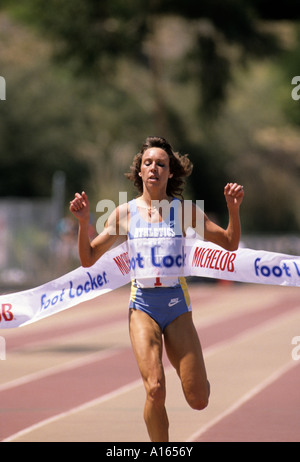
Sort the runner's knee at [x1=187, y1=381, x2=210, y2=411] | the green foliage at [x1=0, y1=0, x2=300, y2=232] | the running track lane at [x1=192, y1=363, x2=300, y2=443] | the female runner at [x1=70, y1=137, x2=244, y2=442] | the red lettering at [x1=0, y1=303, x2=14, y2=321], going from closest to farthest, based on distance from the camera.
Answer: the female runner at [x1=70, y1=137, x2=244, y2=442] < the runner's knee at [x1=187, y1=381, x2=210, y2=411] < the red lettering at [x1=0, y1=303, x2=14, y2=321] < the running track lane at [x1=192, y1=363, x2=300, y2=443] < the green foliage at [x1=0, y1=0, x2=300, y2=232]

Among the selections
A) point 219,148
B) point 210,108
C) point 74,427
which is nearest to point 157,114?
point 210,108

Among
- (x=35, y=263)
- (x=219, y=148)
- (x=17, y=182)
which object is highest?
(x=219, y=148)

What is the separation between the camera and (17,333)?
60.2ft

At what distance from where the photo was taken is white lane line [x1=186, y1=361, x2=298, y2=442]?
29.6 feet

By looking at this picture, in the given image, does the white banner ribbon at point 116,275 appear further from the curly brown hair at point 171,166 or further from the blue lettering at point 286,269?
the curly brown hair at point 171,166

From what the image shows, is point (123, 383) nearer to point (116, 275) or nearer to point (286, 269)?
point (116, 275)

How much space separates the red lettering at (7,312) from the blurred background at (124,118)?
57.7 feet

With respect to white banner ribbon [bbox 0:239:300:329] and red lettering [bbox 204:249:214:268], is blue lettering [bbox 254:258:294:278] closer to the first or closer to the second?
white banner ribbon [bbox 0:239:300:329]

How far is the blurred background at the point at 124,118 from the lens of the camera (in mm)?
30344

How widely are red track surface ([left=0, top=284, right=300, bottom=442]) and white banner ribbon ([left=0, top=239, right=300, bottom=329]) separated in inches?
47.8

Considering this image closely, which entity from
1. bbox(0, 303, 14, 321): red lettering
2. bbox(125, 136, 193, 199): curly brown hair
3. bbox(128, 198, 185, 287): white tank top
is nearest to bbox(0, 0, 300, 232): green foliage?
bbox(0, 303, 14, 321): red lettering

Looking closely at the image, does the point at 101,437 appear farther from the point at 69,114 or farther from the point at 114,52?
the point at 69,114

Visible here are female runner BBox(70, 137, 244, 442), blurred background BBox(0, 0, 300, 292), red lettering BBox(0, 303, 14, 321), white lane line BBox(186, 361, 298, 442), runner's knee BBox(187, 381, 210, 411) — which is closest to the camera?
female runner BBox(70, 137, 244, 442)
